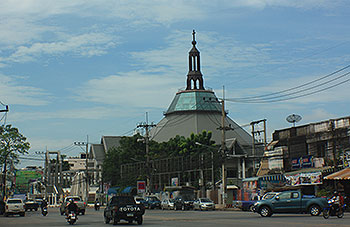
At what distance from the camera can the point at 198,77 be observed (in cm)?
12169

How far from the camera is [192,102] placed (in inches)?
4520

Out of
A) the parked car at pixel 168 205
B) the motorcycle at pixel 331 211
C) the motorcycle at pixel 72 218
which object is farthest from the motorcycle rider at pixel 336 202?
the parked car at pixel 168 205

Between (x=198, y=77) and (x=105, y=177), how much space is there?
4148 centimetres

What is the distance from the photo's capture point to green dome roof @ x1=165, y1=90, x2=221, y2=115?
11375 cm

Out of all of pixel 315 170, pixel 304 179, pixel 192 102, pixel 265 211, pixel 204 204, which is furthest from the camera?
pixel 192 102

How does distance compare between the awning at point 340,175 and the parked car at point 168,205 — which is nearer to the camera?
the awning at point 340,175

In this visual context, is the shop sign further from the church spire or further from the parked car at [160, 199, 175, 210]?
the church spire

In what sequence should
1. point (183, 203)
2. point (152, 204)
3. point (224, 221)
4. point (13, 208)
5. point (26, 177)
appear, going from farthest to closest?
point (26, 177) < point (152, 204) < point (183, 203) < point (13, 208) < point (224, 221)

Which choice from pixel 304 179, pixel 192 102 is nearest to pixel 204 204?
pixel 304 179

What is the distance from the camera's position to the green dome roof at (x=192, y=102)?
114 m

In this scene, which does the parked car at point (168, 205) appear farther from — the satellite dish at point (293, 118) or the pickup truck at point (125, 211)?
the pickup truck at point (125, 211)

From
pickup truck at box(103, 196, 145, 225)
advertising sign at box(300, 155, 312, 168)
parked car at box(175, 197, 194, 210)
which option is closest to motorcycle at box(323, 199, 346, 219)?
pickup truck at box(103, 196, 145, 225)

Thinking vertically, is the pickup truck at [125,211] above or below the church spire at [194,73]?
below

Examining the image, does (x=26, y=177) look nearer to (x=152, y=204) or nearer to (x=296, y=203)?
(x=152, y=204)
